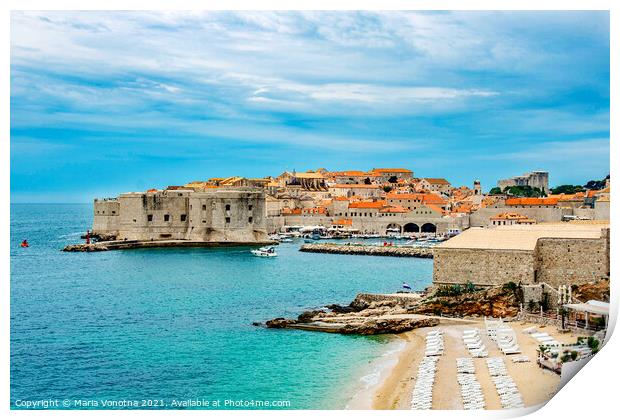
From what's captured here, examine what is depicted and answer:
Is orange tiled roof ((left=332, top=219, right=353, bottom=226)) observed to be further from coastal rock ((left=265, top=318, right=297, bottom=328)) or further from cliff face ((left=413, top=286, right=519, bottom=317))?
cliff face ((left=413, top=286, right=519, bottom=317))

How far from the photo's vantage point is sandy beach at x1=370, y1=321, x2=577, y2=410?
23.9 feet

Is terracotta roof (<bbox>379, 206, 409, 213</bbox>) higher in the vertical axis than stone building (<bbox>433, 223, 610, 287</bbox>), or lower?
higher

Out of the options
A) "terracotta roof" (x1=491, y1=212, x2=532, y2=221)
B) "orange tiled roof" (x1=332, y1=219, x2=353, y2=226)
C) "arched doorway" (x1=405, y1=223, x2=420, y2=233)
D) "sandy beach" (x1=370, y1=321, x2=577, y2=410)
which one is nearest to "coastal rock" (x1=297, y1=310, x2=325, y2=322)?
"sandy beach" (x1=370, y1=321, x2=577, y2=410)

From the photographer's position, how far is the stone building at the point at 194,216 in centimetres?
2780

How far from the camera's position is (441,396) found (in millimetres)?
7395

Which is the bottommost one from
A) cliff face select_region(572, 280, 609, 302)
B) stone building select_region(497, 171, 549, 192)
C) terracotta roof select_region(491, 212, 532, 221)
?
cliff face select_region(572, 280, 609, 302)

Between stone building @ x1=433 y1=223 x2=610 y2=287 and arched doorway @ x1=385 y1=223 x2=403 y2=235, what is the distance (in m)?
26.2

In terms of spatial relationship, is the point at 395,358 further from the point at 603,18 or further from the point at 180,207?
the point at 180,207

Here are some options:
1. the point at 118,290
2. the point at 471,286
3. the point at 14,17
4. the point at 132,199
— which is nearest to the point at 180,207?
the point at 132,199

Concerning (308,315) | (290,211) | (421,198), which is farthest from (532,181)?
(308,315)

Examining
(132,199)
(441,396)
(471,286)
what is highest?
(132,199)

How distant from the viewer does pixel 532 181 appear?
38.0 m

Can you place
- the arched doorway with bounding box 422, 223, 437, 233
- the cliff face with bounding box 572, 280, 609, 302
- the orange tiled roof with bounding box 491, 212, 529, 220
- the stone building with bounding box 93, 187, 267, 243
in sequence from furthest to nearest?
1. the arched doorway with bounding box 422, 223, 437, 233
2. the orange tiled roof with bounding box 491, 212, 529, 220
3. the stone building with bounding box 93, 187, 267, 243
4. the cliff face with bounding box 572, 280, 609, 302

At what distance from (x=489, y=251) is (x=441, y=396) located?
3.82 metres
